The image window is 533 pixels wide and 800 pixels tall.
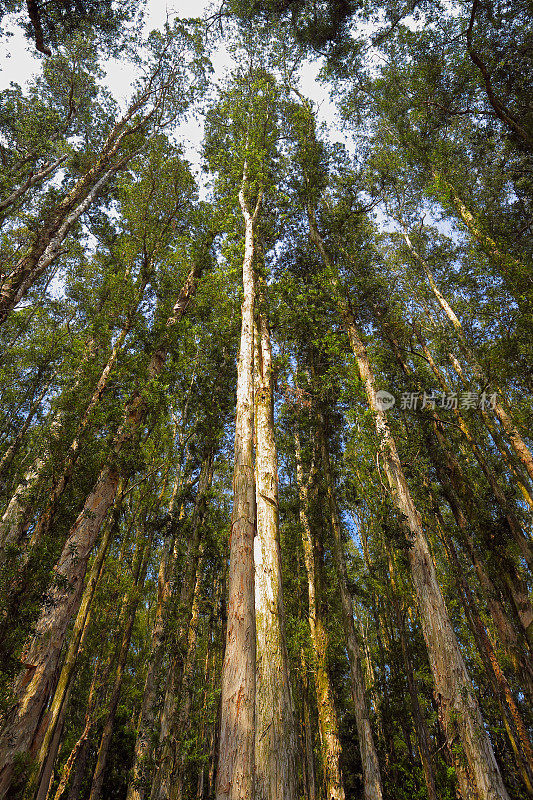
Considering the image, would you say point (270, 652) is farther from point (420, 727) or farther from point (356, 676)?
point (420, 727)

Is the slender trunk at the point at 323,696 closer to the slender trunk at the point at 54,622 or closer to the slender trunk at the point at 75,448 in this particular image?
the slender trunk at the point at 54,622

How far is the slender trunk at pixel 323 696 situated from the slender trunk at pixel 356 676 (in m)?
0.50

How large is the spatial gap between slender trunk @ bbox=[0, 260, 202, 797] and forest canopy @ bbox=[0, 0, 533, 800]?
39 mm

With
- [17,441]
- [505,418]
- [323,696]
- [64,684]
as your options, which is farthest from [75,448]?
[505,418]

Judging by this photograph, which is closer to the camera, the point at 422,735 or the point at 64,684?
the point at 64,684

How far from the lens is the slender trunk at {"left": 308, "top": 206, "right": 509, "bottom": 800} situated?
4840mm

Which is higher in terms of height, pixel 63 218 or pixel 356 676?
pixel 63 218

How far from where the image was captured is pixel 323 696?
7.75 metres

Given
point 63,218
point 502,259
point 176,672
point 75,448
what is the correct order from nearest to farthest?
point 75,448 < point 176,672 < point 63,218 < point 502,259

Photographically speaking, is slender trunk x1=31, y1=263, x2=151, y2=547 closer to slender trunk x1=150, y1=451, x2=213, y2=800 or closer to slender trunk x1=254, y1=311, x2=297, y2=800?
slender trunk x1=150, y1=451, x2=213, y2=800

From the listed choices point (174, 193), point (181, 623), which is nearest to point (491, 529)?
point (181, 623)

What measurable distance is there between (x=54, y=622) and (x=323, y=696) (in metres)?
5.72

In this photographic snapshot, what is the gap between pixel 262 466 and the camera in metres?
5.72
